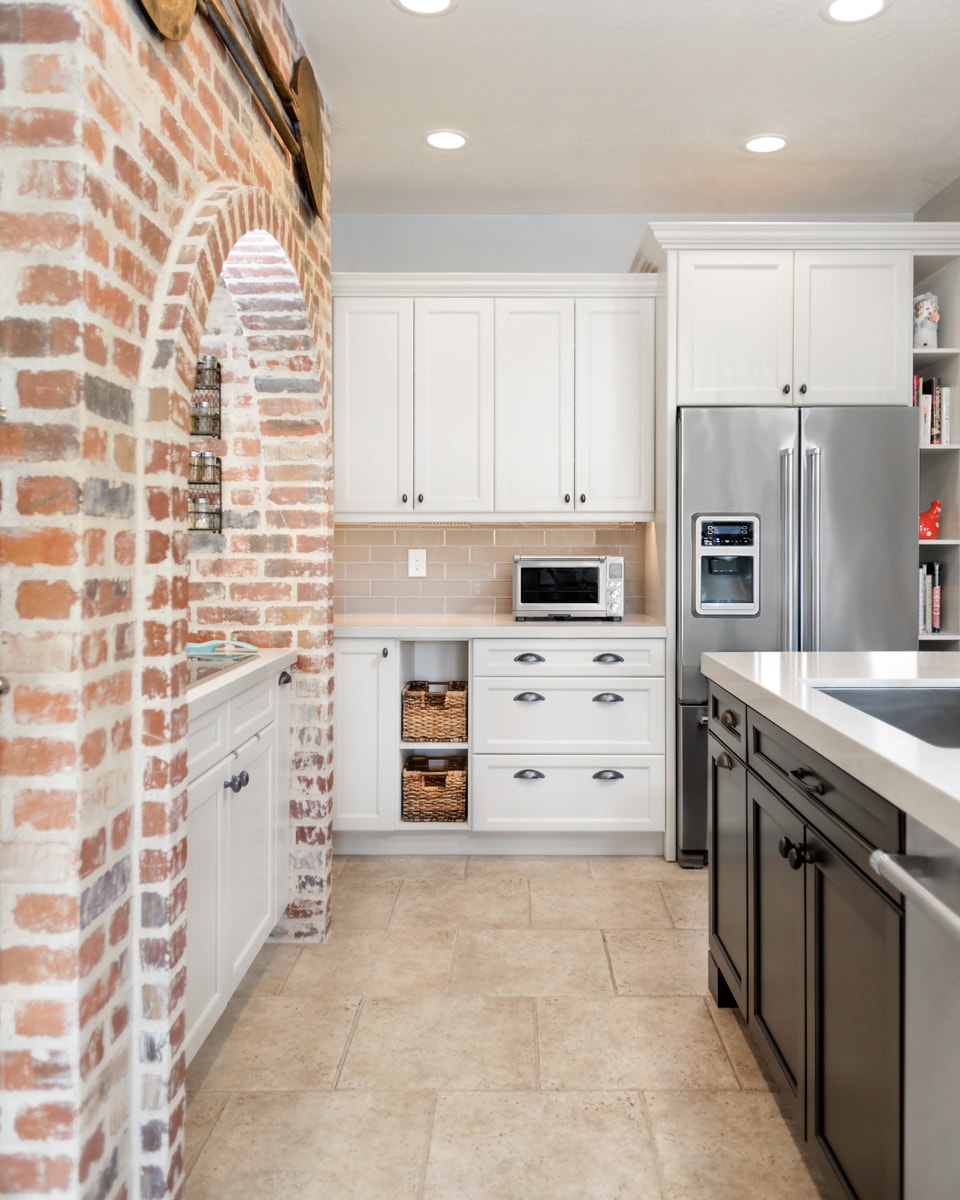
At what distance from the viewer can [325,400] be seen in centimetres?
287

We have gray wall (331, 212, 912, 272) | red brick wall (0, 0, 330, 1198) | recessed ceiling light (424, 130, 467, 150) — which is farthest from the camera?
gray wall (331, 212, 912, 272)

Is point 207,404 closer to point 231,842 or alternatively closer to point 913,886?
point 231,842

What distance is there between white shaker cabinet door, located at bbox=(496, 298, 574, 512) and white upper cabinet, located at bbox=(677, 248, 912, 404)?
521mm

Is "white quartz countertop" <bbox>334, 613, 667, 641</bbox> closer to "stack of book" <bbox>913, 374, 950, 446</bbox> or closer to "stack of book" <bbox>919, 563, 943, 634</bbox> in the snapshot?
"stack of book" <bbox>919, 563, 943, 634</bbox>

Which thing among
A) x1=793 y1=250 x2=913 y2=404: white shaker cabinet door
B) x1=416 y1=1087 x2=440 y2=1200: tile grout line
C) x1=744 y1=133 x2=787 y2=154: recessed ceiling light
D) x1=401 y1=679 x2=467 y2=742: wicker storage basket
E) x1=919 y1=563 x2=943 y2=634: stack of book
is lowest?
x1=416 y1=1087 x2=440 y2=1200: tile grout line

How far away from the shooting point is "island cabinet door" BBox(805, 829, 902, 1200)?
1.27 m

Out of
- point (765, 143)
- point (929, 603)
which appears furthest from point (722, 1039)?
point (765, 143)

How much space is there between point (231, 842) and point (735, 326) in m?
2.66

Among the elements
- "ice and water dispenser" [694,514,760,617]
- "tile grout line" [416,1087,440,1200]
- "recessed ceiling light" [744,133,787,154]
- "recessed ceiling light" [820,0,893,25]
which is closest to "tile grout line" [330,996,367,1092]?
"tile grout line" [416,1087,440,1200]

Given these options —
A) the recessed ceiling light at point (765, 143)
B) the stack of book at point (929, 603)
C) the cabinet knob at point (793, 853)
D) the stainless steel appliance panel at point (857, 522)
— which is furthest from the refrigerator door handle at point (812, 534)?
the cabinet knob at point (793, 853)

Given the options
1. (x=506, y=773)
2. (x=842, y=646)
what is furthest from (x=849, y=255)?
(x=506, y=773)

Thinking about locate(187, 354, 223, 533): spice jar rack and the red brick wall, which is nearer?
the red brick wall

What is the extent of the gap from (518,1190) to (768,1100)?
0.65m

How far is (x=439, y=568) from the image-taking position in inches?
165
